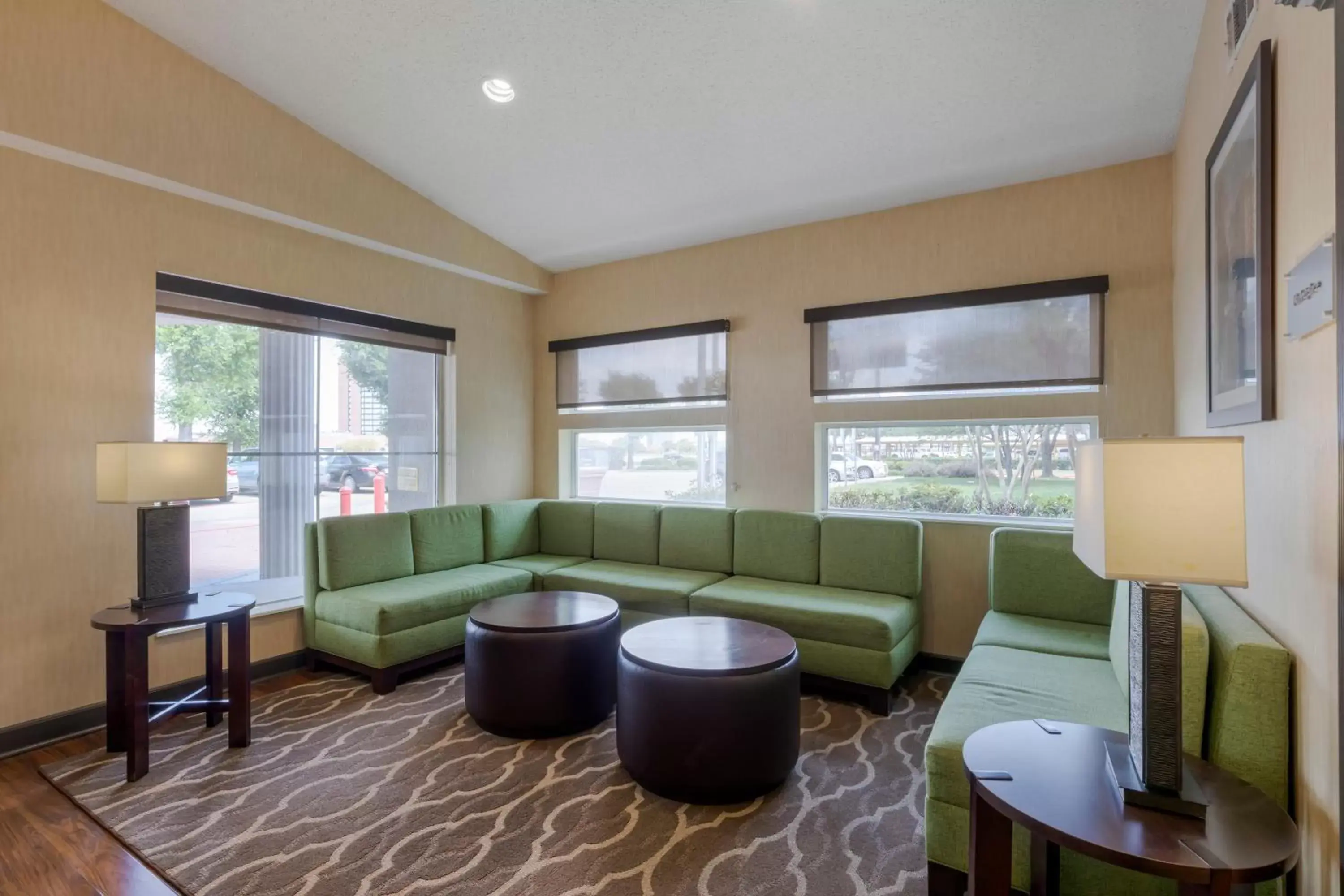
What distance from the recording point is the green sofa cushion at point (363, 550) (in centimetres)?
368

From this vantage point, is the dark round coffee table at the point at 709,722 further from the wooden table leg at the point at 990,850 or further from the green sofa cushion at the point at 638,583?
the green sofa cushion at the point at 638,583

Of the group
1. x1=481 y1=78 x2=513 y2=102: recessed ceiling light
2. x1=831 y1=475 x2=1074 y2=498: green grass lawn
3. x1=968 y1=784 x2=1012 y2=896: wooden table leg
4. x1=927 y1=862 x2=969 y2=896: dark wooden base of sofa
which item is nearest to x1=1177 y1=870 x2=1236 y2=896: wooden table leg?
x1=968 y1=784 x2=1012 y2=896: wooden table leg

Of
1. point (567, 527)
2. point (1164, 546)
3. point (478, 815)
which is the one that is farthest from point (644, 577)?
point (1164, 546)

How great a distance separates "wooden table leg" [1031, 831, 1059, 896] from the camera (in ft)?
5.09

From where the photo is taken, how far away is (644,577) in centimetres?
402

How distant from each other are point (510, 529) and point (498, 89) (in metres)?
2.90

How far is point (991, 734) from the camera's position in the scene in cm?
161

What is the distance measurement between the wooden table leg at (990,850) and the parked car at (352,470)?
401cm

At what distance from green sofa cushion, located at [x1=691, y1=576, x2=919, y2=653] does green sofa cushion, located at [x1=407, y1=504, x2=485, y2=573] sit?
174 cm

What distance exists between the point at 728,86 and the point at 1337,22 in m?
2.30

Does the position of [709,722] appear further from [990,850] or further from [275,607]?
[275,607]

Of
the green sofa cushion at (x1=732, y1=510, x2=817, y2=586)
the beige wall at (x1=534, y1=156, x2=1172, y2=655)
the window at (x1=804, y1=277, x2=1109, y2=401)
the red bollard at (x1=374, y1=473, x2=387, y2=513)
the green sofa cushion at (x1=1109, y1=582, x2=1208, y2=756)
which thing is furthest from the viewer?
the red bollard at (x1=374, y1=473, x2=387, y2=513)

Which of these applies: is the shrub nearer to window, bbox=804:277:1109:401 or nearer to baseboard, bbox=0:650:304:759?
window, bbox=804:277:1109:401

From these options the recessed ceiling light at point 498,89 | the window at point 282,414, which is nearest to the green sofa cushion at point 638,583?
the window at point 282,414
